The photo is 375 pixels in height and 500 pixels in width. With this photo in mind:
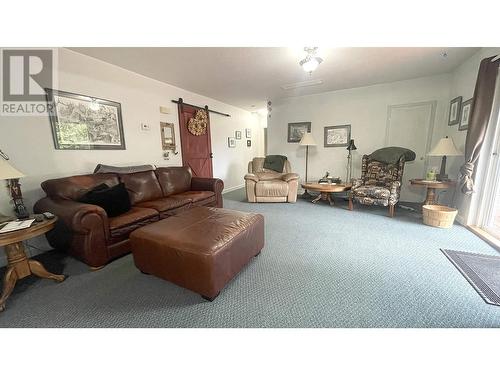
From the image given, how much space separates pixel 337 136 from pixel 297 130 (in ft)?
3.08

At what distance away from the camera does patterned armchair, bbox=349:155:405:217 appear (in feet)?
9.86

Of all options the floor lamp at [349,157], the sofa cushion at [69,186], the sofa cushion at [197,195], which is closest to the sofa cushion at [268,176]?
the sofa cushion at [197,195]

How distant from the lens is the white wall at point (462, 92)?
252cm

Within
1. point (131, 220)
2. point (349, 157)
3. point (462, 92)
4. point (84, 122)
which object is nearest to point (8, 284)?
point (131, 220)

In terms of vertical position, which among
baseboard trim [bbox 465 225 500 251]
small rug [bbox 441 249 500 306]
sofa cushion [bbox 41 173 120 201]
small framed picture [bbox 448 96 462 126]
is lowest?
small rug [bbox 441 249 500 306]

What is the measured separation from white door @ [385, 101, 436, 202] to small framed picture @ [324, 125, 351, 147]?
0.73 m

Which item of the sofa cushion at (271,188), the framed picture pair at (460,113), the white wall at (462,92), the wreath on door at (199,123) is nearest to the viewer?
the white wall at (462,92)

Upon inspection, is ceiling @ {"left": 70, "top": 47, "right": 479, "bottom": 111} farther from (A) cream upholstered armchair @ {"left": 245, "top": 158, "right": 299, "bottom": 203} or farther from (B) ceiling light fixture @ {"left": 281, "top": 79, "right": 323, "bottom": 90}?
(A) cream upholstered armchair @ {"left": 245, "top": 158, "right": 299, "bottom": 203}

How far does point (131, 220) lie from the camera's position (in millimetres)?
1977

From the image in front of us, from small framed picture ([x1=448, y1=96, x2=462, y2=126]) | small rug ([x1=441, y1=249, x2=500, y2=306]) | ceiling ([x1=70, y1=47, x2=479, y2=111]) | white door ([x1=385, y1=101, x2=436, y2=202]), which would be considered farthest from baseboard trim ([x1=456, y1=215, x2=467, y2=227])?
ceiling ([x1=70, y1=47, x2=479, y2=111])

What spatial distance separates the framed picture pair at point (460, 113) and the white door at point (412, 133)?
343 mm
